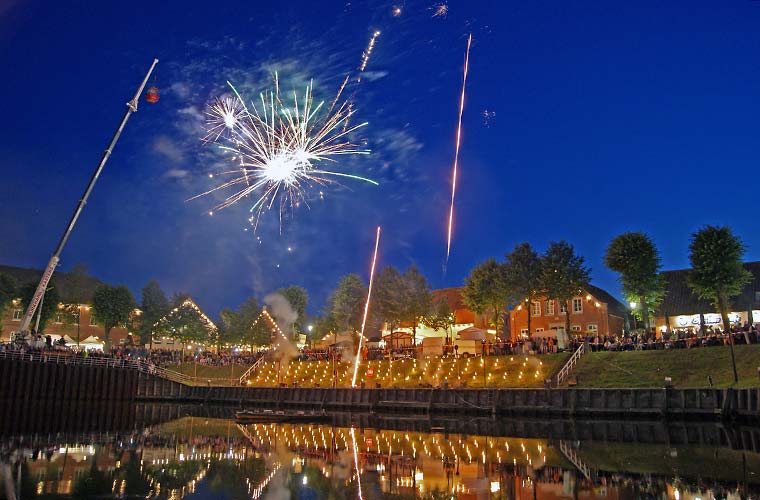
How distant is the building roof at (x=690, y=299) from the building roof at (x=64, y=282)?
65796 mm

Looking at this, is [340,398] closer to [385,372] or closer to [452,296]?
[385,372]

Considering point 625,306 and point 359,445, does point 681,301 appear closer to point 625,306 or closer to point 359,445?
point 625,306

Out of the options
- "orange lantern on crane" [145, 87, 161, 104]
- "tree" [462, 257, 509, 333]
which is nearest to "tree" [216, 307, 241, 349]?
"tree" [462, 257, 509, 333]

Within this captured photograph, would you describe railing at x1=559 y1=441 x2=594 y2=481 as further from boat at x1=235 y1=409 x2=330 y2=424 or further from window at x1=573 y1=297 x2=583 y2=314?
window at x1=573 y1=297 x2=583 y2=314

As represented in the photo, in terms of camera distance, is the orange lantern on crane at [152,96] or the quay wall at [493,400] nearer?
the quay wall at [493,400]

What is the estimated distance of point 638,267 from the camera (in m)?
48.0

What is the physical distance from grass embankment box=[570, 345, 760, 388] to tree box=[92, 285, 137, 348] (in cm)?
5463

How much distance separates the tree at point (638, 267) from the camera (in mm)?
48156

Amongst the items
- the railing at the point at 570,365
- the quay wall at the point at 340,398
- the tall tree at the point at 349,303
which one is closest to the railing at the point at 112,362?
the quay wall at the point at 340,398

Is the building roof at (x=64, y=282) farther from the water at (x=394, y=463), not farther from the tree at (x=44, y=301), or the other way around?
the water at (x=394, y=463)

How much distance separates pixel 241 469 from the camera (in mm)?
17984

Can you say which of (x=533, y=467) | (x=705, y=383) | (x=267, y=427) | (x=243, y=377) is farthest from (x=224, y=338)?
(x=533, y=467)

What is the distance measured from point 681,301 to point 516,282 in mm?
16269

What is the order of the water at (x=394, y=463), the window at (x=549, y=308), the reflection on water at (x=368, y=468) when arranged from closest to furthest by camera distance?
the reflection on water at (x=368, y=468) → the water at (x=394, y=463) → the window at (x=549, y=308)
